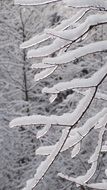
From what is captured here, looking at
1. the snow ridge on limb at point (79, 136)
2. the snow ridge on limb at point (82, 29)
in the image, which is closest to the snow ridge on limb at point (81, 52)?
the snow ridge on limb at point (82, 29)

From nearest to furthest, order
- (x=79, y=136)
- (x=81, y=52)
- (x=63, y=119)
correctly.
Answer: (x=81, y=52) < (x=63, y=119) < (x=79, y=136)

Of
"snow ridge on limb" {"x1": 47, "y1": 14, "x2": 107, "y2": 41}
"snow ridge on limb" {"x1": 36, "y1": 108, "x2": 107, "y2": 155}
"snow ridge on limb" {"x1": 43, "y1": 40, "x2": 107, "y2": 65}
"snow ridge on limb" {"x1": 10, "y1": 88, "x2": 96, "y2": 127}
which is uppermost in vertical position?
"snow ridge on limb" {"x1": 47, "y1": 14, "x2": 107, "y2": 41}

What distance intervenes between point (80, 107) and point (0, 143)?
689 cm

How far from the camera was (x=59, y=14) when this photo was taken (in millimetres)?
9648

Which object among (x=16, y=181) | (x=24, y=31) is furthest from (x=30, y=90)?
(x=16, y=181)

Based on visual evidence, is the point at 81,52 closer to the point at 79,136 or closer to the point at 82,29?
the point at 82,29

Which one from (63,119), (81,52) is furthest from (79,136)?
(81,52)

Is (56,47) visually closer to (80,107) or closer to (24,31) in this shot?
(80,107)

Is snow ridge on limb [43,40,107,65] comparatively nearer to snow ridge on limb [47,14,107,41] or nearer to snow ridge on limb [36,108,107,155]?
snow ridge on limb [47,14,107,41]

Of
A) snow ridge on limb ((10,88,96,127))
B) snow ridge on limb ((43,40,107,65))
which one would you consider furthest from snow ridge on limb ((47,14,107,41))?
snow ridge on limb ((10,88,96,127))

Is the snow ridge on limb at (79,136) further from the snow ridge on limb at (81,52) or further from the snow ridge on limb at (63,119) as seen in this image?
the snow ridge on limb at (81,52)

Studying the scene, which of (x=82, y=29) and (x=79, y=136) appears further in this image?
(x=79, y=136)

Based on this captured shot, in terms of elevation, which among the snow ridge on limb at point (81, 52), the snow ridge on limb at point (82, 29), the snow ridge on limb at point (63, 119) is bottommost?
the snow ridge on limb at point (63, 119)

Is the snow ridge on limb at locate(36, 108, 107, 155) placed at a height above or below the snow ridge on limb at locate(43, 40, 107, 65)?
below
